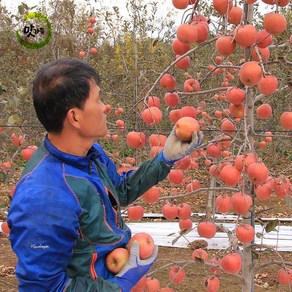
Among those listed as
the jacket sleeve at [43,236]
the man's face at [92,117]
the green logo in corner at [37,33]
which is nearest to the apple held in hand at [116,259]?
the jacket sleeve at [43,236]

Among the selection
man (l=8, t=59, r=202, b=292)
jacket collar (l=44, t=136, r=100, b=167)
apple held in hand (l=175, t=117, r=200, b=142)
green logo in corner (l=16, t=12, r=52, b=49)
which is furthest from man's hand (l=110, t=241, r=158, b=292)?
green logo in corner (l=16, t=12, r=52, b=49)

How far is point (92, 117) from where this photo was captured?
55.4 inches

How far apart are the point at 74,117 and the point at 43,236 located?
33 cm

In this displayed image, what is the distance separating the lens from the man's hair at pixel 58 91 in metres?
1.36

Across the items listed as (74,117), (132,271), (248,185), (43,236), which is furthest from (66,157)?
(248,185)

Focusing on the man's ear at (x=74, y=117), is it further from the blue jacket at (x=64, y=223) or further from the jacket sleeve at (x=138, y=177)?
the jacket sleeve at (x=138, y=177)

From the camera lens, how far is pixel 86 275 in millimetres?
→ 1384

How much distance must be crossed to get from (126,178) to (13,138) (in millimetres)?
1209

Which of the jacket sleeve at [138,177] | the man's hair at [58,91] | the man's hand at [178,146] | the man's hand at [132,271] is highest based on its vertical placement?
the man's hair at [58,91]

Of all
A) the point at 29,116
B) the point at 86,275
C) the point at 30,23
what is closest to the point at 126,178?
the point at 86,275

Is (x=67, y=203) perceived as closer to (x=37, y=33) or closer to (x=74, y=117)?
(x=74, y=117)

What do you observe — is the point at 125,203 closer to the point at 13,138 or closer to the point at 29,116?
the point at 13,138

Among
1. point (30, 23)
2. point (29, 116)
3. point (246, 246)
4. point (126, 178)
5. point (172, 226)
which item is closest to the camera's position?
point (126, 178)

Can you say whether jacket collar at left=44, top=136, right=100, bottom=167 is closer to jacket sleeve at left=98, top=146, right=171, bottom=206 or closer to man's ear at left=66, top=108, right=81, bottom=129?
man's ear at left=66, top=108, right=81, bottom=129
